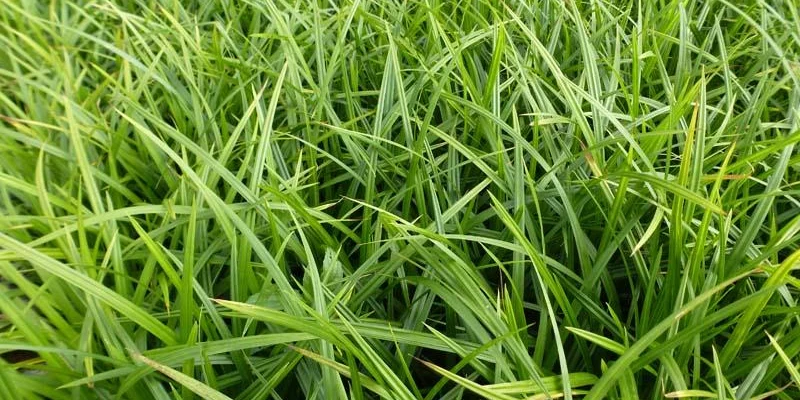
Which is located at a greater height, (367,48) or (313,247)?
(367,48)

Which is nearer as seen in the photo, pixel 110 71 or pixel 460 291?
pixel 460 291

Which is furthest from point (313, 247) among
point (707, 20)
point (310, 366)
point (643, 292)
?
point (707, 20)

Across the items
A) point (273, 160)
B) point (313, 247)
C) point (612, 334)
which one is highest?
point (273, 160)

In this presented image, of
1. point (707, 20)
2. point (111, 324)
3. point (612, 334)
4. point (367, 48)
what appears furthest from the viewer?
point (707, 20)

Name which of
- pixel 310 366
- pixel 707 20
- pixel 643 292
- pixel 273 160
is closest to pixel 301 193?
pixel 273 160

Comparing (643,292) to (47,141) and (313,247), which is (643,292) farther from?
(47,141)

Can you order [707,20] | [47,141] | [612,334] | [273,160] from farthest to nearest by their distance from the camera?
[707,20] → [47,141] → [273,160] → [612,334]
